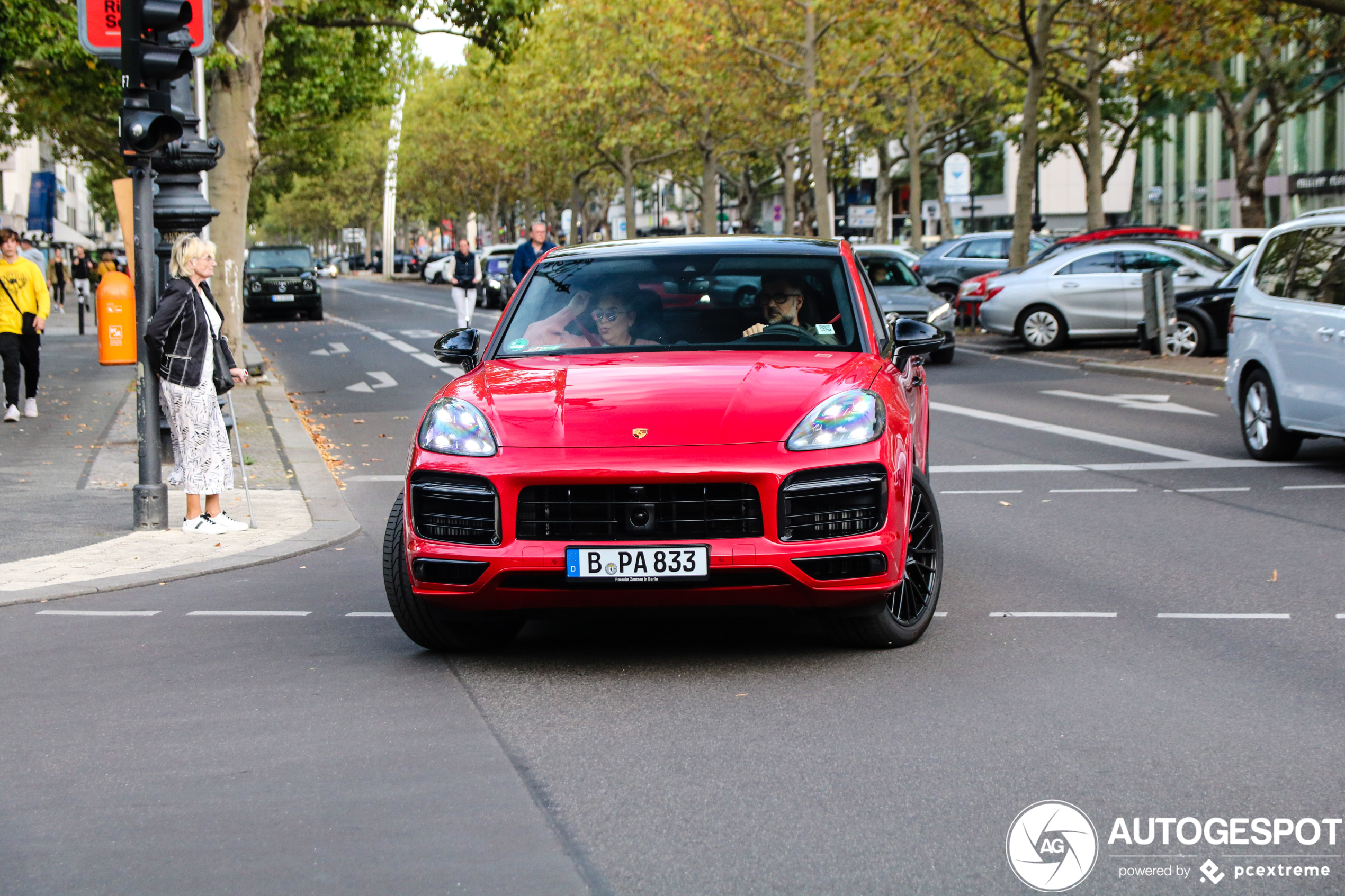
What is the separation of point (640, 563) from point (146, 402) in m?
5.17

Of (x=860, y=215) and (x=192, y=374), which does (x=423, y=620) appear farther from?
(x=860, y=215)

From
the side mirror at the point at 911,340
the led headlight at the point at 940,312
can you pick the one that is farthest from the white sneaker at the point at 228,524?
the led headlight at the point at 940,312

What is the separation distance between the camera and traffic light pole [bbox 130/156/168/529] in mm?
9531

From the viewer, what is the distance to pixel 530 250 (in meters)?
22.8

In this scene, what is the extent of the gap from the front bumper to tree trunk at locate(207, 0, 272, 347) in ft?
49.0

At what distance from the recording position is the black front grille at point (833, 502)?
5.50 m

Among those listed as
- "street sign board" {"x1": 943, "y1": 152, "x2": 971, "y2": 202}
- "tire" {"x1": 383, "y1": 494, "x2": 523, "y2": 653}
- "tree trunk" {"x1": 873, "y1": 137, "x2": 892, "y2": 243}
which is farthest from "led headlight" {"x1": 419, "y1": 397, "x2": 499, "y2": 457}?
"tree trunk" {"x1": 873, "y1": 137, "x2": 892, "y2": 243}

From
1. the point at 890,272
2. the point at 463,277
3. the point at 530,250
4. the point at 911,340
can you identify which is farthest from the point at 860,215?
the point at 911,340

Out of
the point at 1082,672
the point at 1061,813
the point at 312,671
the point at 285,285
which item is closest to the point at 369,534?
the point at 312,671

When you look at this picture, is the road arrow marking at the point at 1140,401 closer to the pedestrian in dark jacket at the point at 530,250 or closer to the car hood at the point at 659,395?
the pedestrian in dark jacket at the point at 530,250

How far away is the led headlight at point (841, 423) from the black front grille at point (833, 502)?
11 cm

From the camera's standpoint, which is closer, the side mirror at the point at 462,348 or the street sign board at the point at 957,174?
the side mirror at the point at 462,348

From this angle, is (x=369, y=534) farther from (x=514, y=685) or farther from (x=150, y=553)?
(x=514, y=685)

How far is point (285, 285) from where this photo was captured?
39094 mm
